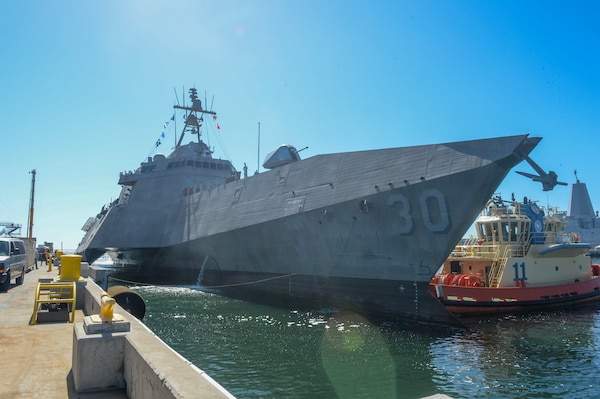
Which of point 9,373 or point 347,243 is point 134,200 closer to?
point 347,243

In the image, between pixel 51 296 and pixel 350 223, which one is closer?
pixel 51 296

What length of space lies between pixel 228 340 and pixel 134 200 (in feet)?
70.5

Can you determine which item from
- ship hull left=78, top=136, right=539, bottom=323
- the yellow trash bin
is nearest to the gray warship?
ship hull left=78, top=136, right=539, bottom=323

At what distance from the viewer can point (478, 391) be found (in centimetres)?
775

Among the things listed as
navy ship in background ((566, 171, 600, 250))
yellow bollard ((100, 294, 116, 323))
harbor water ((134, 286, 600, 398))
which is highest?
navy ship in background ((566, 171, 600, 250))

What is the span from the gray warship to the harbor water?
53.4 inches

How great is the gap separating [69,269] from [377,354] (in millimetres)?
8315

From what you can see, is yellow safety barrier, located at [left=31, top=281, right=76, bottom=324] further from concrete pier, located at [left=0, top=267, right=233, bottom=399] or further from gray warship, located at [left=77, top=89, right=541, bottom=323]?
gray warship, located at [left=77, top=89, right=541, bottom=323]

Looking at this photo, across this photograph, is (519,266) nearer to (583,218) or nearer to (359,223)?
(359,223)

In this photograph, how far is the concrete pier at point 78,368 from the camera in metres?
3.09

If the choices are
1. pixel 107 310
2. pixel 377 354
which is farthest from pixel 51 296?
pixel 377 354

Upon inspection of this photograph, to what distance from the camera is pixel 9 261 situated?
40.0ft

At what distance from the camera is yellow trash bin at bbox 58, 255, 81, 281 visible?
10914mm

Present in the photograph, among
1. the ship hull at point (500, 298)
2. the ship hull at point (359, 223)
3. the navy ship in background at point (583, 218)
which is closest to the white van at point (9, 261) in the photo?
the ship hull at point (359, 223)
